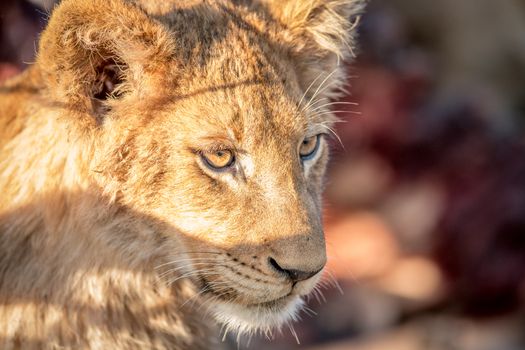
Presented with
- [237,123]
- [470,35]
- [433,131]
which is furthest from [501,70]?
Result: [237,123]

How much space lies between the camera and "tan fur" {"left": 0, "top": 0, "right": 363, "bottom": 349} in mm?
2455

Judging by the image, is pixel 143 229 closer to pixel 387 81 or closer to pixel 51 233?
pixel 51 233

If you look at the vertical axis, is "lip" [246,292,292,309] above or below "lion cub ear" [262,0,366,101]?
below

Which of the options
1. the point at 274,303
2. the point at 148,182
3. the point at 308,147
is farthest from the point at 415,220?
the point at 148,182

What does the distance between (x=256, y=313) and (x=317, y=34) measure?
96 centimetres

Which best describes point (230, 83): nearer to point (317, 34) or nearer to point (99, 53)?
point (99, 53)

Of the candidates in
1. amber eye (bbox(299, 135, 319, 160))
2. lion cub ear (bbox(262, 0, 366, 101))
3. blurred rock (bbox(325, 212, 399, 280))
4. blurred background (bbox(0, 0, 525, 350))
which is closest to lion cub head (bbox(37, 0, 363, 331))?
amber eye (bbox(299, 135, 319, 160))

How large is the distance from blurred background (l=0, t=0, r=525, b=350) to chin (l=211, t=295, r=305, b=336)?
174 cm

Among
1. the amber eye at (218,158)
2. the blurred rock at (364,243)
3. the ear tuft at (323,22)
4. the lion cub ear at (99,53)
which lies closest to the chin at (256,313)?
the amber eye at (218,158)

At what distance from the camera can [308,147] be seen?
278 centimetres

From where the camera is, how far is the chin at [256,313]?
262 cm

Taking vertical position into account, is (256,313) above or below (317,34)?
below

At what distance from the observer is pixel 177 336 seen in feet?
9.40

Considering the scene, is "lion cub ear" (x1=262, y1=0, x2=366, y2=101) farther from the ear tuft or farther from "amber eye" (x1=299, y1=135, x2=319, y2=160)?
"amber eye" (x1=299, y1=135, x2=319, y2=160)
